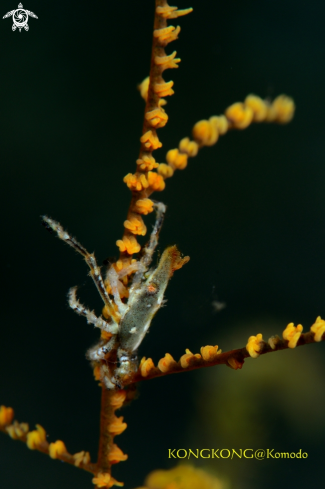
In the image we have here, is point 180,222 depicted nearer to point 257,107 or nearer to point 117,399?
point 257,107

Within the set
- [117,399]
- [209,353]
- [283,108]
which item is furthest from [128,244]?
[283,108]

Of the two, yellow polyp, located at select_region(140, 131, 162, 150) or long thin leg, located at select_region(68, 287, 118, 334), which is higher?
yellow polyp, located at select_region(140, 131, 162, 150)

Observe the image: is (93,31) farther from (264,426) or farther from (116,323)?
(264,426)

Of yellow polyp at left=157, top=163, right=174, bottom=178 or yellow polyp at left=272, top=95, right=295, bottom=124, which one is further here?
yellow polyp at left=272, top=95, right=295, bottom=124

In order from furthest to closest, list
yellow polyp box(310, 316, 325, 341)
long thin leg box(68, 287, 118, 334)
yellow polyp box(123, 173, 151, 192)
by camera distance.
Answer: long thin leg box(68, 287, 118, 334) → yellow polyp box(123, 173, 151, 192) → yellow polyp box(310, 316, 325, 341)

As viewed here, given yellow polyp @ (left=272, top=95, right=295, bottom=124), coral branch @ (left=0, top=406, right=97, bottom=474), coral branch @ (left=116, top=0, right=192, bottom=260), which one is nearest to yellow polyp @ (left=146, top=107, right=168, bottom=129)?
coral branch @ (left=116, top=0, right=192, bottom=260)

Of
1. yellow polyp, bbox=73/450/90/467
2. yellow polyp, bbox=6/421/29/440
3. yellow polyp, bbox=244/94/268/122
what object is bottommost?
yellow polyp, bbox=73/450/90/467

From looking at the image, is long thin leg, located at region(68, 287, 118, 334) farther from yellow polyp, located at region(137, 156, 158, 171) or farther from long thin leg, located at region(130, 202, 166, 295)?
yellow polyp, located at region(137, 156, 158, 171)

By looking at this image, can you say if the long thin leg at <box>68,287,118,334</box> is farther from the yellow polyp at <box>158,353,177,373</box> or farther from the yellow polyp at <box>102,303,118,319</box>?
the yellow polyp at <box>158,353,177,373</box>

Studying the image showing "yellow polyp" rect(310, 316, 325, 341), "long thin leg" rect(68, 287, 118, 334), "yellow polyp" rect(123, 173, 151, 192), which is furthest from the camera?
"long thin leg" rect(68, 287, 118, 334)
